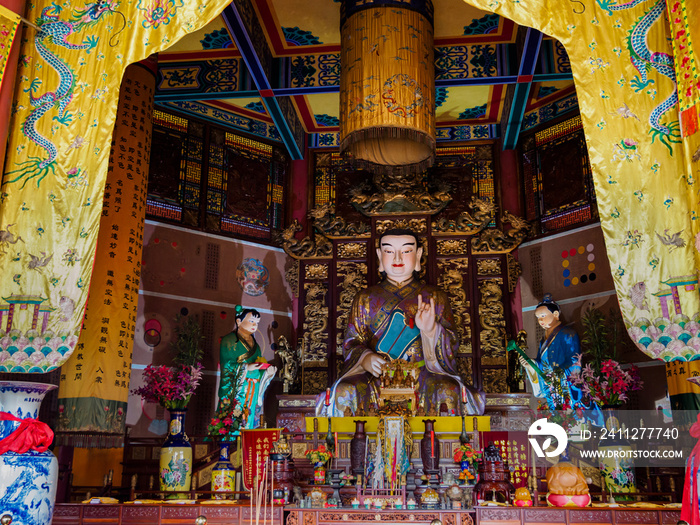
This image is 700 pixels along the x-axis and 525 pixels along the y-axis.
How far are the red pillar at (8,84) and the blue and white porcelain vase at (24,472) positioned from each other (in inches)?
54.6

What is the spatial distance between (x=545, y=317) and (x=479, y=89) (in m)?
2.73

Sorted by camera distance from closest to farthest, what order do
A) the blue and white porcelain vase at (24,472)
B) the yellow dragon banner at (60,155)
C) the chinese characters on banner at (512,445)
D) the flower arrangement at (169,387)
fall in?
the blue and white porcelain vase at (24,472), the yellow dragon banner at (60,155), the flower arrangement at (169,387), the chinese characters on banner at (512,445)

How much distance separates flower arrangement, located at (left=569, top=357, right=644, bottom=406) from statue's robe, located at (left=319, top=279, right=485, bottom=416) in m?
1.09

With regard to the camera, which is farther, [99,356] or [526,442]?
[526,442]

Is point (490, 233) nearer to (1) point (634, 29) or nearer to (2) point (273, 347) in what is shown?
(2) point (273, 347)

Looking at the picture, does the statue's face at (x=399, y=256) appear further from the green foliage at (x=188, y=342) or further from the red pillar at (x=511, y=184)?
the green foliage at (x=188, y=342)

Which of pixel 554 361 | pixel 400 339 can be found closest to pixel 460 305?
pixel 400 339

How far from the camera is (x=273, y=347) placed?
7.89 m

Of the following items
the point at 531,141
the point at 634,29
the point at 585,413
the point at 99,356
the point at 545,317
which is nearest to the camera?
the point at 634,29

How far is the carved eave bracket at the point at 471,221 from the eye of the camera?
806cm

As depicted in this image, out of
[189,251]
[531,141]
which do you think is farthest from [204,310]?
[531,141]

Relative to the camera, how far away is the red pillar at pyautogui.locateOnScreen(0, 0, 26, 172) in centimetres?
411

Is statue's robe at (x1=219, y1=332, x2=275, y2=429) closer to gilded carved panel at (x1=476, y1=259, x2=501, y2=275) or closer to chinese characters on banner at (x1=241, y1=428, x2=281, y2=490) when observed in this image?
chinese characters on banner at (x1=241, y1=428, x2=281, y2=490)

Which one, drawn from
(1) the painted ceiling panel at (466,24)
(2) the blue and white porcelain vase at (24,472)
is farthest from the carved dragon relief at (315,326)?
(2) the blue and white porcelain vase at (24,472)
